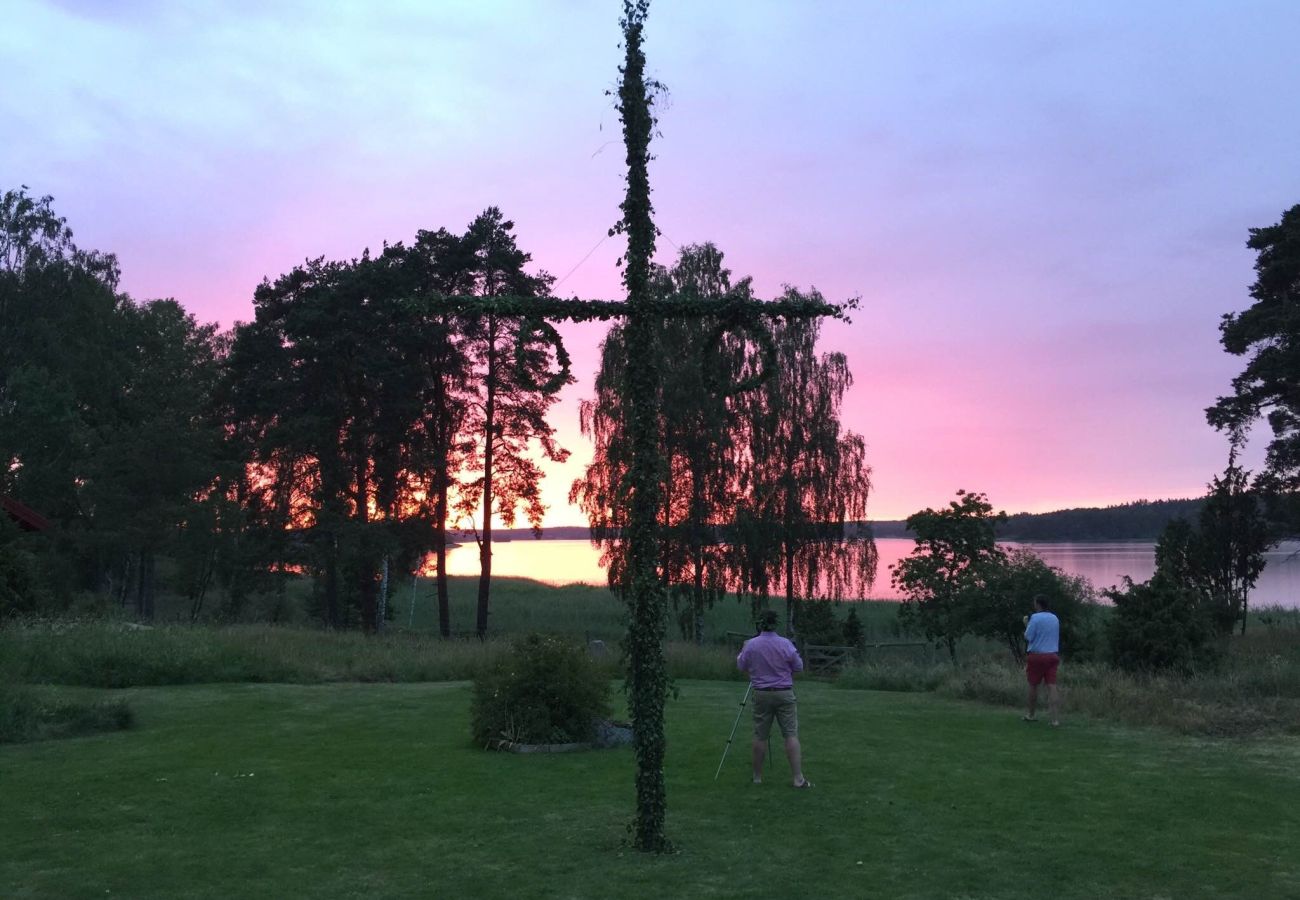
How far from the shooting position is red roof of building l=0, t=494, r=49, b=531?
28.9 metres

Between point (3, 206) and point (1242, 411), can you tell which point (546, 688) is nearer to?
point (1242, 411)

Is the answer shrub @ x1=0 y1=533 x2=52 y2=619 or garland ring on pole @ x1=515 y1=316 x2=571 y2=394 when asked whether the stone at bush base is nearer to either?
garland ring on pole @ x1=515 y1=316 x2=571 y2=394

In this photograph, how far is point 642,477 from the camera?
25.6 feet

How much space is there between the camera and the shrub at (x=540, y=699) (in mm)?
12477

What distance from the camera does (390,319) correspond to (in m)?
37.1

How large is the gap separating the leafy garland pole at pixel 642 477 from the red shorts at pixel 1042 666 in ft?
27.4

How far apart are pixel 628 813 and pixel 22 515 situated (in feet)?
89.9

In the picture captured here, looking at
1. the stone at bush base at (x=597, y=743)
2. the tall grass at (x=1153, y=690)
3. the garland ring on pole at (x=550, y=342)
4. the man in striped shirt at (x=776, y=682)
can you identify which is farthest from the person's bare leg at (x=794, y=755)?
the tall grass at (x=1153, y=690)

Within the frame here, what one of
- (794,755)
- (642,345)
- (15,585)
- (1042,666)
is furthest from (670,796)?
(15,585)

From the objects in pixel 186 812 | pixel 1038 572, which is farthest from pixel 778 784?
pixel 1038 572

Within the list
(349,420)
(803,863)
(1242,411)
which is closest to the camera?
(803,863)

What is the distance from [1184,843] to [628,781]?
16.7 ft

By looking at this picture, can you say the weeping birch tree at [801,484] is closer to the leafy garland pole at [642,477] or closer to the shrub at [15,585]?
the shrub at [15,585]

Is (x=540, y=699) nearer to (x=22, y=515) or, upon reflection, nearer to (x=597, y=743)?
(x=597, y=743)
